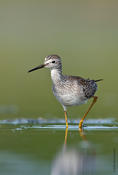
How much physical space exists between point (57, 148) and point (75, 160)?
82cm

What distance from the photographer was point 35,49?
30016mm

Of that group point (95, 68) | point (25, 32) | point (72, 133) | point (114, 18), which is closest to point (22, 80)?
point (95, 68)

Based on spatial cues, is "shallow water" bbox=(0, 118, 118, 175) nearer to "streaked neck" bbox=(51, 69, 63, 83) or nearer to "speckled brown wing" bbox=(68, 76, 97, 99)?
"speckled brown wing" bbox=(68, 76, 97, 99)

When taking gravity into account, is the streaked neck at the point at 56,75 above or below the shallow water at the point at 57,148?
above

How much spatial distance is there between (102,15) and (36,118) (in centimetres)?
2983

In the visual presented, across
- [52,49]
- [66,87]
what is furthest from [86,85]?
[52,49]

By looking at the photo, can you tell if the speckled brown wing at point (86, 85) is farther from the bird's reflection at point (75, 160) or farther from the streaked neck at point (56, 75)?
the bird's reflection at point (75, 160)

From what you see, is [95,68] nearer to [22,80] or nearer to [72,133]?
[22,80]

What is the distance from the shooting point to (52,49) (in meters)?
28.5

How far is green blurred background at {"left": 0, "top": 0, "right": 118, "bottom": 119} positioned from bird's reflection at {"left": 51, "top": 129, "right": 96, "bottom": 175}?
390 cm

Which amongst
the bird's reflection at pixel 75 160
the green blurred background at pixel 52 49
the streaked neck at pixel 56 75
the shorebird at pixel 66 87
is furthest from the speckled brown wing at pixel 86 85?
the bird's reflection at pixel 75 160

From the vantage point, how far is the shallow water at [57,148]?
7.31 metres

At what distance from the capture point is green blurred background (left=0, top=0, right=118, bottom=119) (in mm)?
14114

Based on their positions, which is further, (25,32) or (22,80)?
(25,32)
